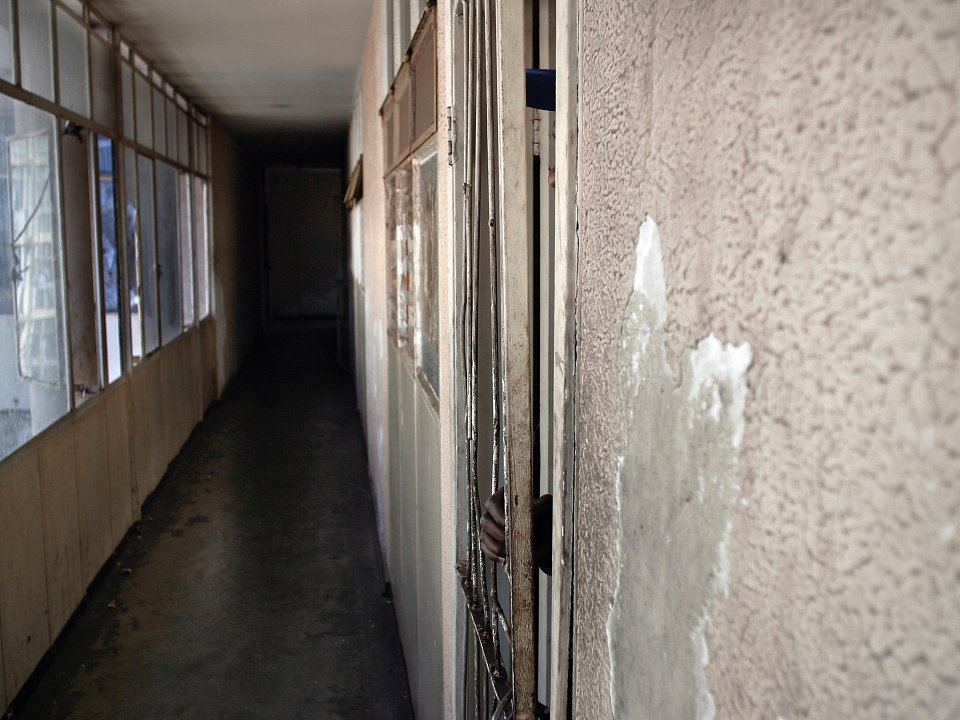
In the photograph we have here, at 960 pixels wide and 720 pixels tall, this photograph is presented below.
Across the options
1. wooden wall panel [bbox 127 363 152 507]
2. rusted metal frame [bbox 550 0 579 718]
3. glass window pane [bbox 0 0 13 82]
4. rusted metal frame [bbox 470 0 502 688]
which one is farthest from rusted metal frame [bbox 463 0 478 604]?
wooden wall panel [bbox 127 363 152 507]

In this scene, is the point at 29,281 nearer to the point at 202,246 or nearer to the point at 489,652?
the point at 489,652

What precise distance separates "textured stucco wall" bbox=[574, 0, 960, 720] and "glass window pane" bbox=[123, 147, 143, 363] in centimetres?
541

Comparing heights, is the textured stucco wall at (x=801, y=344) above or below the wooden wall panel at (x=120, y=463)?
above

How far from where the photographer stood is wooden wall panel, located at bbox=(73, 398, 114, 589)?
14.2 feet

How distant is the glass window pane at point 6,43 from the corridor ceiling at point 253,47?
1475mm

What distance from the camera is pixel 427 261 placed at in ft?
8.47

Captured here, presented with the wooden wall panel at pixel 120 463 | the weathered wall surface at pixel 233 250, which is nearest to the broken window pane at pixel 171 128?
the weathered wall surface at pixel 233 250

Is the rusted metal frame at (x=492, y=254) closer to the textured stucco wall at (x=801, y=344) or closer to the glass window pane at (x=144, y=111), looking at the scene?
the textured stucco wall at (x=801, y=344)

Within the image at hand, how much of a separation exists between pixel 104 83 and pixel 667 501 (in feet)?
17.7

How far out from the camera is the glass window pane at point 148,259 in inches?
240

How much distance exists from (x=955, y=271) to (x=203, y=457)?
7.49 meters

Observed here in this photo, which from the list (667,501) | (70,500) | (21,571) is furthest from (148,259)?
(667,501)

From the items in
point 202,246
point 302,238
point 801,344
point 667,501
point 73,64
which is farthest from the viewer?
point 302,238

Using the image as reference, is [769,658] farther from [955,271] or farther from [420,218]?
[420,218]
